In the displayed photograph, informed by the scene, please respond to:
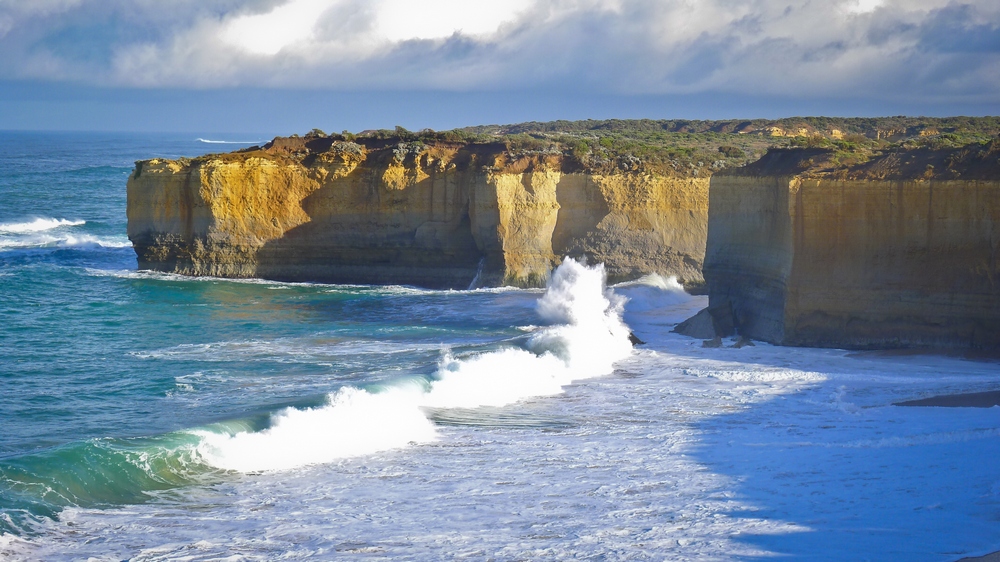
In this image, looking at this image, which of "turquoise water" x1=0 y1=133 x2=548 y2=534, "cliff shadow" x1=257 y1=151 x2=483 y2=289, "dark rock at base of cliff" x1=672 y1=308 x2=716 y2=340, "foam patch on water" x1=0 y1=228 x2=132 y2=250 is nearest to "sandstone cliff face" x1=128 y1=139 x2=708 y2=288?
"cliff shadow" x1=257 y1=151 x2=483 y2=289

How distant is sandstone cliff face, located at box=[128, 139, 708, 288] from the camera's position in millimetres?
29641

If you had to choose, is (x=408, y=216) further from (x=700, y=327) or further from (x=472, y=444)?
(x=472, y=444)

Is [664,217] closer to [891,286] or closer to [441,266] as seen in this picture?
[441,266]

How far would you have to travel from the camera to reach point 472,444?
13.6m

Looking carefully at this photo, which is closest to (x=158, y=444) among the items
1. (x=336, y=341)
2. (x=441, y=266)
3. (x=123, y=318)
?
(x=336, y=341)

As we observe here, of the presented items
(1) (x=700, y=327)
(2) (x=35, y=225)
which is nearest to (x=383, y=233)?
(1) (x=700, y=327)

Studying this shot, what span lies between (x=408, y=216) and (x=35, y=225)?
23.3 metres

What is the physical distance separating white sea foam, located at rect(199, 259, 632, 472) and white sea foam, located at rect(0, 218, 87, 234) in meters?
29.9

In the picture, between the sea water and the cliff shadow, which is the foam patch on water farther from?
the sea water

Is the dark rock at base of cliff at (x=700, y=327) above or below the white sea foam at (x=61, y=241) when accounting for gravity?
below

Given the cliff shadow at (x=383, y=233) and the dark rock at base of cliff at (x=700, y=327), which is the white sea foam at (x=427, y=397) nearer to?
the dark rock at base of cliff at (x=700, y=327)

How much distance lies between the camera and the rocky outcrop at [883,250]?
1806 centimetres

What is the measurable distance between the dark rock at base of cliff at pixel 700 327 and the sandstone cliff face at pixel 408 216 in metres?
7.69

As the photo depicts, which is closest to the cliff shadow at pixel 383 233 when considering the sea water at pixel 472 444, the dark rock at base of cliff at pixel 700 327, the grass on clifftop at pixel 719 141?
the grass on clifftop at pixel 719 141
